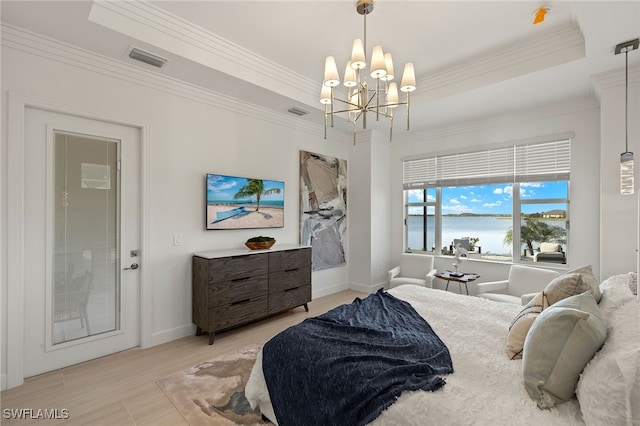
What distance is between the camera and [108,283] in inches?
115

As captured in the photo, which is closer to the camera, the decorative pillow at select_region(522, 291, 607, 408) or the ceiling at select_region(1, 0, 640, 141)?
the decorative pillow at select_region(522, 291, 607, 408)

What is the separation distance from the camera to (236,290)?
336 centimetres

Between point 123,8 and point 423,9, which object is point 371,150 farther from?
point 123,8

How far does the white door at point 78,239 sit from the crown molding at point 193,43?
3.10 feet

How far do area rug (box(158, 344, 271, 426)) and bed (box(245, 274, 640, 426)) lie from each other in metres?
0.18

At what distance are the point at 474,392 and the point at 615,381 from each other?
0.52m

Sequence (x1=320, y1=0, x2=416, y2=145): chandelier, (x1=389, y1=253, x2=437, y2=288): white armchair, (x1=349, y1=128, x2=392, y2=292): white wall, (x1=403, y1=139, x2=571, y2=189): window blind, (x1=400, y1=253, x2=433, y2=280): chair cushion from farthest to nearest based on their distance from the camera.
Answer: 1. (x1=349, y1=128, x2=392, y2=292): white wall
2. (x1=400, y1=253, x2=433, y2=280): chair cushion
3. (x1=389, y1=253, x2=437, y2=288): white armchair
4. (x1=403, y1=139, x2=571, y2=189): window blind
5. (x1=320, y1=0, x2=416, y2=145): chandelier

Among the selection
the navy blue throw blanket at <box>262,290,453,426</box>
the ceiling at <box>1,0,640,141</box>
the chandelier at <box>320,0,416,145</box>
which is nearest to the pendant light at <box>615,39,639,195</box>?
the ceiling at <box>1,0,640,141</box>

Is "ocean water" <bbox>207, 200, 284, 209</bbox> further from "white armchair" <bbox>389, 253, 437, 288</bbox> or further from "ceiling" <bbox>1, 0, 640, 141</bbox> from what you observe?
"white armchair" <bbox>389, 253, 437, 288</bbox>

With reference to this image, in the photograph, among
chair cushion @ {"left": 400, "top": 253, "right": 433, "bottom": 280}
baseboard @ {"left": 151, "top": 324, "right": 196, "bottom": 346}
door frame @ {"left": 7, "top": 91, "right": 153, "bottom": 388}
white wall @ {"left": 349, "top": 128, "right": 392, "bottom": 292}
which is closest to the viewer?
door frame @ {"left": 7, "top": 91, "right": 153, "bottom": 388}

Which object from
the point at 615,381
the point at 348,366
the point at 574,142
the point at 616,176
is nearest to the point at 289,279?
the point at 348,366

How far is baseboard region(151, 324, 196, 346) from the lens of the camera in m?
3.16

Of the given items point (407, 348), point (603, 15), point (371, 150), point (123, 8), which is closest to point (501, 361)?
point (407, 348)

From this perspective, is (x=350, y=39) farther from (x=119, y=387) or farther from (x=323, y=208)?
(x=119, y=387)
